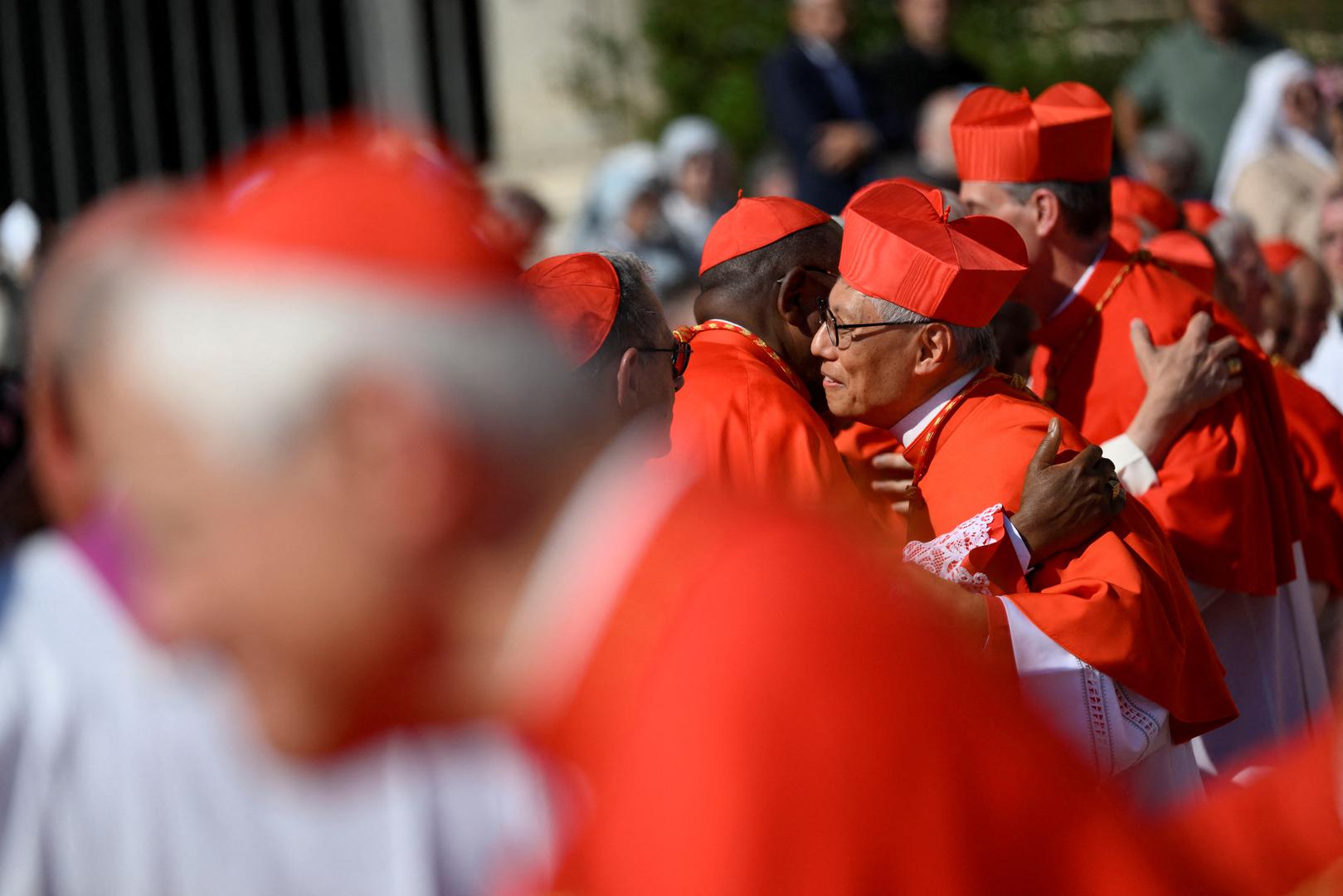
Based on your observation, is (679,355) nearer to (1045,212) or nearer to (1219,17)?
(1045,212)

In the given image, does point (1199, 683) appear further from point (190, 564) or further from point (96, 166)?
point (96, 166)

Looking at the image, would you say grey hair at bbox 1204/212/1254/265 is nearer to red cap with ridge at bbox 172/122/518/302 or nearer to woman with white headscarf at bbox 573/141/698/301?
woman with white headscarf at bbox 573/141/698/301

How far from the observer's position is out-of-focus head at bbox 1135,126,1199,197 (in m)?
7.98

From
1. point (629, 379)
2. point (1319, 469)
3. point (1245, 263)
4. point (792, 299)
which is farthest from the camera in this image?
point (1245, 263)

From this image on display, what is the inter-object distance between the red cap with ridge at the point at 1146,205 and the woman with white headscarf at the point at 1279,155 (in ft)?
10.1

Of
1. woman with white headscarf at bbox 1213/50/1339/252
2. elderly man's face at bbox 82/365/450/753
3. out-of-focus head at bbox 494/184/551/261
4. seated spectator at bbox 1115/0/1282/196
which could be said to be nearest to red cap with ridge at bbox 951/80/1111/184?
elderly man's face at bbox 82/365/450/753

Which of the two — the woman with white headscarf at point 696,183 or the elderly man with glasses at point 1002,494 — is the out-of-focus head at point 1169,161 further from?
the elderly man with glasses at point 1002,494

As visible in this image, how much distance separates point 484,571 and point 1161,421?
2.90m

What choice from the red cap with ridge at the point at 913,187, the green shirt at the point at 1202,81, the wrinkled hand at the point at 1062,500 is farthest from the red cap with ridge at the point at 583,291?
the green shirt at the point at 1202,81

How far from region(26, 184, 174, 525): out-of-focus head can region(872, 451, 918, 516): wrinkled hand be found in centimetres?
207

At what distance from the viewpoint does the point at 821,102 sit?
8602mm

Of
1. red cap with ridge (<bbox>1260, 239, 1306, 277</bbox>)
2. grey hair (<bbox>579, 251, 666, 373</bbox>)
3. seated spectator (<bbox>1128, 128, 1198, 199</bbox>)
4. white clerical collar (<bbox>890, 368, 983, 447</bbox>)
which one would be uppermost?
grey hair (<bbox>579, 251, 666, 373</bbox>)

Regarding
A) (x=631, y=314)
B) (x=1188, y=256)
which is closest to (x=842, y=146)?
(x=1188, y=256)

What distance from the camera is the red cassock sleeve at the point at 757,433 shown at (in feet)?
10.8
